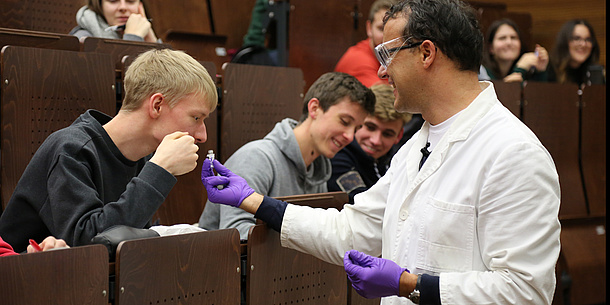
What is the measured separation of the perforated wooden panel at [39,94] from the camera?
150 centimetres

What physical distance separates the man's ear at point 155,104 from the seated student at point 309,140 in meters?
0.45

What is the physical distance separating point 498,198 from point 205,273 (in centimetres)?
54

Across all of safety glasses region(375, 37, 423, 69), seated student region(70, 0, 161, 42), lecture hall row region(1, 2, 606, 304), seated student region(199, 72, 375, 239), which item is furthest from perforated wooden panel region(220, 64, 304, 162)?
safety glasses region(375, 37, 423, 69)

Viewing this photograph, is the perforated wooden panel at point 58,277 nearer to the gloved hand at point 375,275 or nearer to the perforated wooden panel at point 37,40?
the gloved hand at point 375,275

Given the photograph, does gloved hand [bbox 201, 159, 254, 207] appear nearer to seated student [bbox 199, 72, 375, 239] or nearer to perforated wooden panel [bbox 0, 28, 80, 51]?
seated student [bbox 199, 72, 375, 239]

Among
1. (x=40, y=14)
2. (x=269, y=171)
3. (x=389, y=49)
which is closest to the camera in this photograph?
(x=389, y=49)

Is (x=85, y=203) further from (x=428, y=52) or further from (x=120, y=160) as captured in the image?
(x=428, y=52)

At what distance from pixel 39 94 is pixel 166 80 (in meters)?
0.50

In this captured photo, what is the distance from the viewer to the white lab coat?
1020mm

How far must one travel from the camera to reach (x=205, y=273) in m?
1.18

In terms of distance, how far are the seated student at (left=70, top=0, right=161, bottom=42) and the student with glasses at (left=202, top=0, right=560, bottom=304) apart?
96 cm

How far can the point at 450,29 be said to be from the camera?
3.76ft

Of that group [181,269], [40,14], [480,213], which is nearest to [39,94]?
[181,269]

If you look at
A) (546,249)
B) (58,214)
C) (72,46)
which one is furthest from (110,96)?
(546,249)
